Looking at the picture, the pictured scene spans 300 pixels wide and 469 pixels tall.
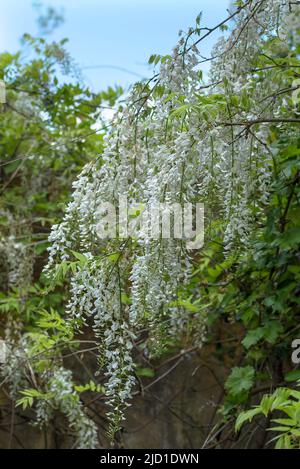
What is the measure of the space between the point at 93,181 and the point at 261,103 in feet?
2.17

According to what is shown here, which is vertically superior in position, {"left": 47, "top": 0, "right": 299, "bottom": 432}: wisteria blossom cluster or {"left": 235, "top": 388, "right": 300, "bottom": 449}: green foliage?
{"left": 47, "top": 0, "right": 299, "bottom": 432}: wisteria blossom cluster

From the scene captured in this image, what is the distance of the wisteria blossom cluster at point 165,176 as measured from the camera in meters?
1.77

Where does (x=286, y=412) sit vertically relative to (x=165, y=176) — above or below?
below

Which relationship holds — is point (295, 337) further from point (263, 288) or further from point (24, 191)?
point (24, 191)

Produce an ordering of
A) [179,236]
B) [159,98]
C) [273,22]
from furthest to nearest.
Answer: [273,22] → [159,98] → [179,236]

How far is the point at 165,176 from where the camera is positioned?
1748 millimetres

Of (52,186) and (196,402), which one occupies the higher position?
(52,186)

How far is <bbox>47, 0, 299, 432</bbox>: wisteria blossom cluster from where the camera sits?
1.77 metres

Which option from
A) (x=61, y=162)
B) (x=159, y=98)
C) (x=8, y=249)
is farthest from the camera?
(x=61, y=162)

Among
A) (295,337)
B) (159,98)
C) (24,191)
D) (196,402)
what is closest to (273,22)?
(159,98)

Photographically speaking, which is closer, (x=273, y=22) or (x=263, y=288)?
(x=273, y=22)

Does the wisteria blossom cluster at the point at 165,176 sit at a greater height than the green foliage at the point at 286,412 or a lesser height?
greater
